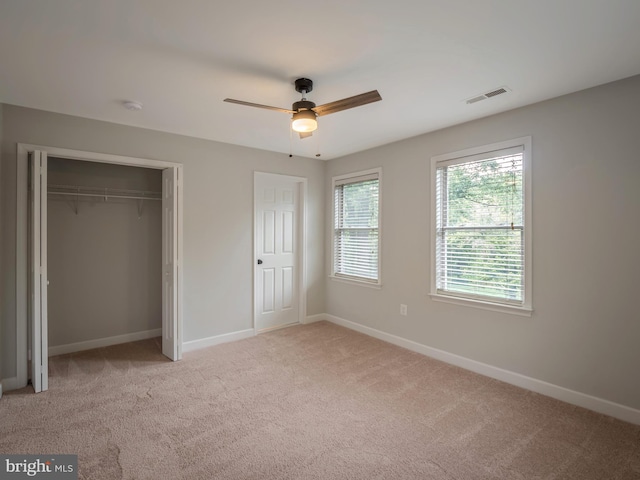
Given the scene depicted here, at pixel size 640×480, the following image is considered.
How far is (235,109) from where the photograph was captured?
3078 mm

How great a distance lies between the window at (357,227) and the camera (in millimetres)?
4535

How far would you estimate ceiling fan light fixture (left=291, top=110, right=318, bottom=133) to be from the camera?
2.45m

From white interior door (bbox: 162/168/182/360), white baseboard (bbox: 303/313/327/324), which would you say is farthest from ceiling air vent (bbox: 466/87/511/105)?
white baseboard (bbox: 303/313/327/324)

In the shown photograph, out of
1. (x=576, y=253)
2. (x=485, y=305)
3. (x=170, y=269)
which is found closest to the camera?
(x=576, y=253)

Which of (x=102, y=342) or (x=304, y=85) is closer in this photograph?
(x=304, y=85)

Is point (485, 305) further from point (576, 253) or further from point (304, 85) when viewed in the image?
point (304, 85)

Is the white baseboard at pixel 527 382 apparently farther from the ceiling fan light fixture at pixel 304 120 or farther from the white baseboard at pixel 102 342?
the white baseboard at pixel 102 342

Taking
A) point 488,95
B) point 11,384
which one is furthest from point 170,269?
point 488,95

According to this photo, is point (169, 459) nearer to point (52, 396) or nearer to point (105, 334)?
point (52, 396)

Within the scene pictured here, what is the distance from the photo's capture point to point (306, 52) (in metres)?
2.13

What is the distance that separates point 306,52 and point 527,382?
331cm

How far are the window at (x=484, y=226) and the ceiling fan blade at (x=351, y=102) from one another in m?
1.73

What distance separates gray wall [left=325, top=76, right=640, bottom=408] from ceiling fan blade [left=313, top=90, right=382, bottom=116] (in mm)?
1750

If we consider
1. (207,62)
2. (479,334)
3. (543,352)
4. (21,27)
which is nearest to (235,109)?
(207,62)
